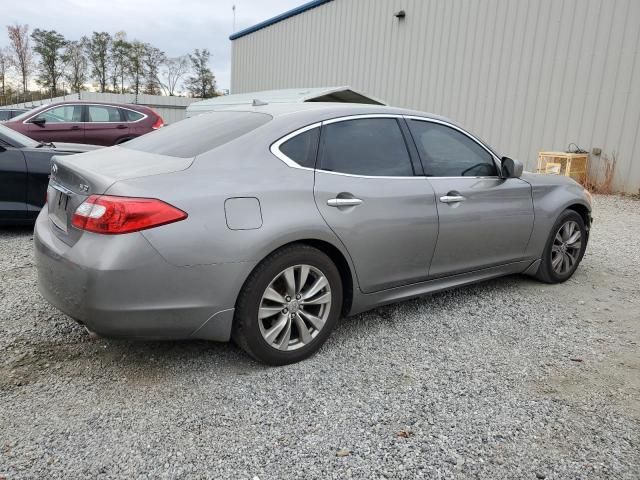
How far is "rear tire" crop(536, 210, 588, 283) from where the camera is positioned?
4621 millimetres

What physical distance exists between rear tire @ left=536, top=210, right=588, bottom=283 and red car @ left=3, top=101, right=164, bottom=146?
9.97 meters

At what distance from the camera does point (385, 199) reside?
333cm

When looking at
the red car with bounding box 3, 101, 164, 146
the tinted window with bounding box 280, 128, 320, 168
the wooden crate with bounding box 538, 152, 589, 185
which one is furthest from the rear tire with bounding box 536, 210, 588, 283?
the red car with bounding box 3, 101, 164, 146

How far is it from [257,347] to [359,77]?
15244 millimetres

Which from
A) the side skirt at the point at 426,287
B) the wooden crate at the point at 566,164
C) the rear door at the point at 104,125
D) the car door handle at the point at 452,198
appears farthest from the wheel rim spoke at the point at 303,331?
the rear door at the point at 104,125

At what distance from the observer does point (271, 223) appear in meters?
2.80

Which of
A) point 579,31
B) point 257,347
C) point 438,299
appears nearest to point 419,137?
point 438,299

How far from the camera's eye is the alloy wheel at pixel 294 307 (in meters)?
2.92

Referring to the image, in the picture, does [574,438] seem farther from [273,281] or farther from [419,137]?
[419,137]

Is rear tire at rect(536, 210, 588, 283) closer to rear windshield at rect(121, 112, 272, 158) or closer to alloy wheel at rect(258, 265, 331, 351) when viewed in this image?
alloy wheel at rect(258, 265, 331, 351)

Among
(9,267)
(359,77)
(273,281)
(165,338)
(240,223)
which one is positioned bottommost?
(9,267)

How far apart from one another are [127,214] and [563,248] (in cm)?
382

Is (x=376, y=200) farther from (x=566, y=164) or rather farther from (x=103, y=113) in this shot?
(x=103, y=113)

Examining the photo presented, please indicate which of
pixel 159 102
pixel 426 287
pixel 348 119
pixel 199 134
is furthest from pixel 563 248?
pixel 159 102
